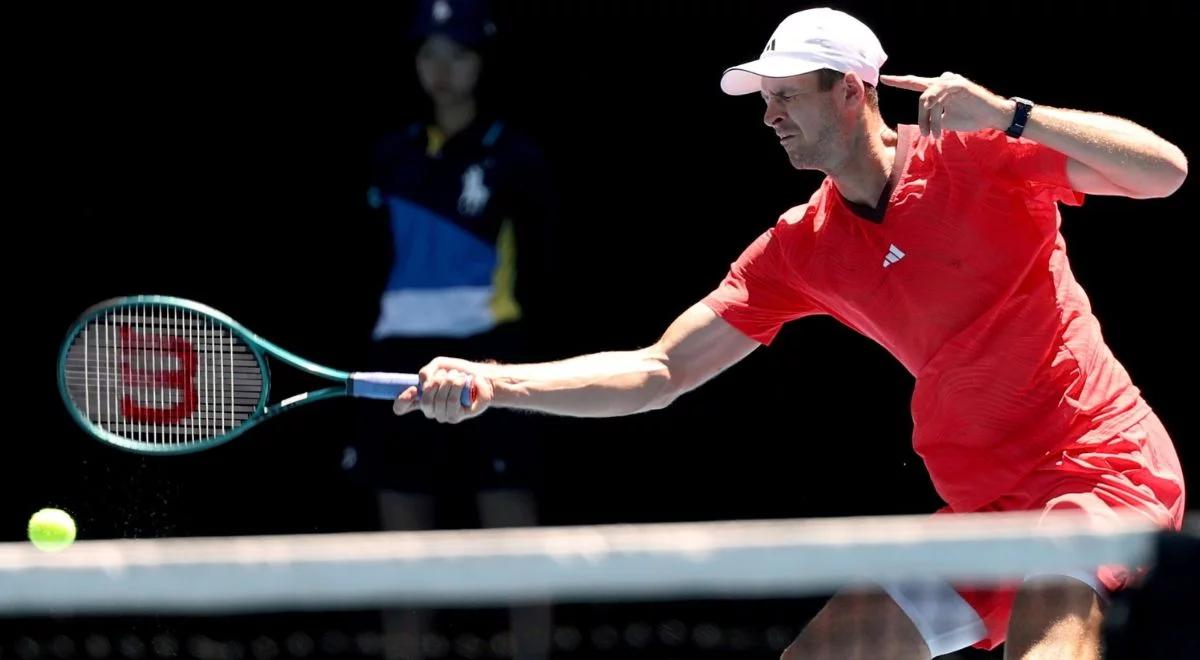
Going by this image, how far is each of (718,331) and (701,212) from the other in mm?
1563

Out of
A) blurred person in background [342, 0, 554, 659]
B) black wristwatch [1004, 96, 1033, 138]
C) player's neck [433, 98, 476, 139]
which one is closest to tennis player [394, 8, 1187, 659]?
black wristwatch [1004, 96, 1033, 138]

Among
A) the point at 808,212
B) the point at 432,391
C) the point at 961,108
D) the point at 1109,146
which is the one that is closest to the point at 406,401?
the point at 432,391

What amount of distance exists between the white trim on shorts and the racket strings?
1.41 meters

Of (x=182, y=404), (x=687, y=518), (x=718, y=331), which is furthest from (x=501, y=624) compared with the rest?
(x=718, y=331)

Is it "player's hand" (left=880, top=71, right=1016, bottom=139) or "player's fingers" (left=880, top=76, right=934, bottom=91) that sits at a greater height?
"player's fingers" (left=880, top=76, right=934, bottom=91)

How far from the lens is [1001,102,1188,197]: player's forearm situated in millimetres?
3141

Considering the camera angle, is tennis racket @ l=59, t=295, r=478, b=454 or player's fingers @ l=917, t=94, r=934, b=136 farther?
tennis racket @ l=59, t=295, r=478, b=454

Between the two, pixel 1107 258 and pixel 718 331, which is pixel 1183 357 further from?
pixel 718 331

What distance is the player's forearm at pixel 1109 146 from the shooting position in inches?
124

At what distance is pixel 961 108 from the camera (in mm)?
3186

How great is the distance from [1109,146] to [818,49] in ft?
1.94

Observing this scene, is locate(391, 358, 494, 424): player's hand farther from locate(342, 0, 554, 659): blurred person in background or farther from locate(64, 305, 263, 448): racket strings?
locate(342, 0, 554, 659): blurred person in background

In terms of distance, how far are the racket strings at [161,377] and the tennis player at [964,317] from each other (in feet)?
2.52

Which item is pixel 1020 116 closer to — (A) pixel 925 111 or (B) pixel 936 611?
(A) pixel 925 111
